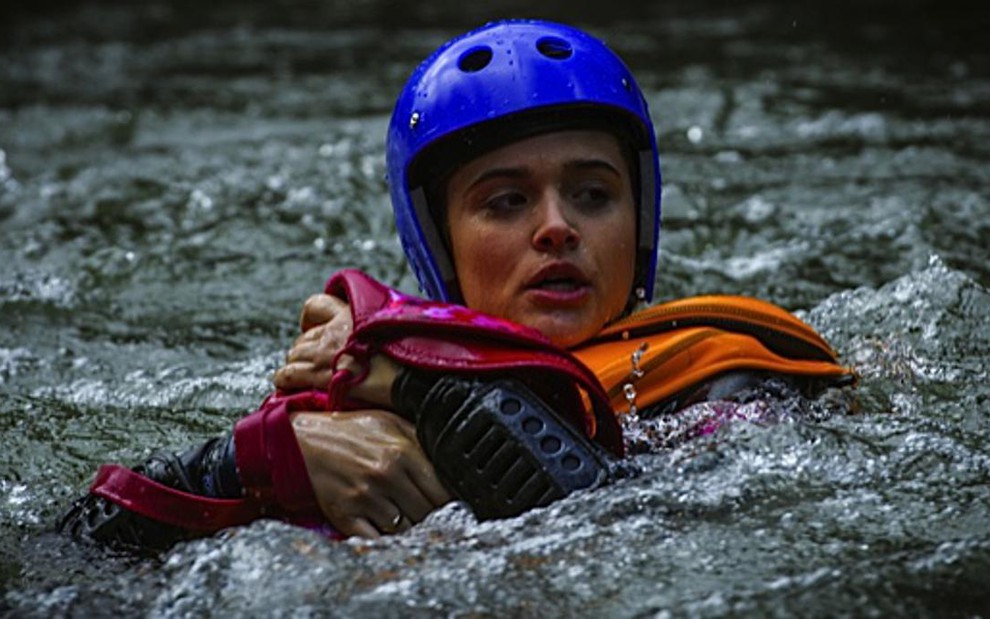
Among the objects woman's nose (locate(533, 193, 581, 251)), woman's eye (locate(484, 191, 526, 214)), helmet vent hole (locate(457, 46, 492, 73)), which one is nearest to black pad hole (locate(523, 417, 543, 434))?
woman's nose (locate(533, 193, 581, 251))

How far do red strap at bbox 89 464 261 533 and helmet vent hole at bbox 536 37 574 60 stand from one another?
155 centimetres

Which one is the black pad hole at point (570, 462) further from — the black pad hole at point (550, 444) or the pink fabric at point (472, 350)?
the pink fabric at point (472, 350)

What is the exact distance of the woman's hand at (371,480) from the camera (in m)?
3.17

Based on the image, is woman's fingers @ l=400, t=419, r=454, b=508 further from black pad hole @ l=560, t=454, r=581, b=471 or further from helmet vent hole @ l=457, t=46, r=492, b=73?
helmet vent hole @ l=457, t=46, r=492, b=73

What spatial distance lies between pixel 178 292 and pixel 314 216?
1076mm

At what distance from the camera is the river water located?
290cm

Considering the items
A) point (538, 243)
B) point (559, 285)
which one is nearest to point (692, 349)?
point (559, 285)

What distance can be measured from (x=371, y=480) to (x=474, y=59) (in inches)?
55.2

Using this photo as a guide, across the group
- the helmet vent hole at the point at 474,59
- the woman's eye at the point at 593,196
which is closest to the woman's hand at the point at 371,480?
the woman's eye at the point at 593,196

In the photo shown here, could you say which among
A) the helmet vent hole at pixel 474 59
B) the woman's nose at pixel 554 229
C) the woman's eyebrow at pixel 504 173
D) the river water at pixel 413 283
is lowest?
the river water at pixel 413 283

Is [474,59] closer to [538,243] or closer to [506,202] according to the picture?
[506,202]

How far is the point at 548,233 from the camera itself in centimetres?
369

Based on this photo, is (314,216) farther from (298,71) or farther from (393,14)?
(393,14)

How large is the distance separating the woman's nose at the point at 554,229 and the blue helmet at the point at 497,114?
211 millimetres
